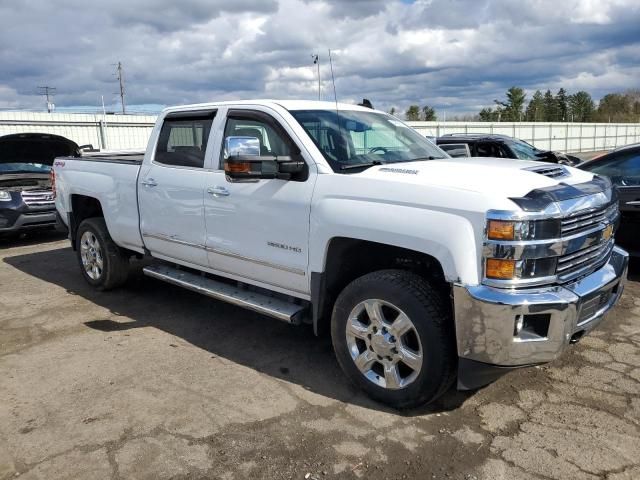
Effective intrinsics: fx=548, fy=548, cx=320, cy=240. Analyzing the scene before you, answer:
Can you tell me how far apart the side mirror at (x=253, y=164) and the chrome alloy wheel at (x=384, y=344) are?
3.47 ft

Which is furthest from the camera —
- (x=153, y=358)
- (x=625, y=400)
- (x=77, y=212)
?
(x=77, y=212)

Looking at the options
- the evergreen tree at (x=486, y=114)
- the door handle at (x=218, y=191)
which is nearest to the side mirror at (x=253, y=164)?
the door handle at (x=218, y=191)

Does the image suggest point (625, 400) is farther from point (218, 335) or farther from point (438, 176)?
point (218, 335)

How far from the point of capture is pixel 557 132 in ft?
121

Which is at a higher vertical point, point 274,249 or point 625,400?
point 274,249

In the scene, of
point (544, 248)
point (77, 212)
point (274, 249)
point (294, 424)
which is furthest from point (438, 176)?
point (77, 212)

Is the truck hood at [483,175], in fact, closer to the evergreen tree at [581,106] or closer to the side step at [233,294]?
the side step at [233,294]

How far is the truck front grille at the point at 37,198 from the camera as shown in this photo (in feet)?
29.6

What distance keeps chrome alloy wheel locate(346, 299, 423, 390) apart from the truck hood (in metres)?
0.81

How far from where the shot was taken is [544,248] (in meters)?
3.01

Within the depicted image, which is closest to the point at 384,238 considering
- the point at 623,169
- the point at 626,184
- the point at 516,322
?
the point at 516,322

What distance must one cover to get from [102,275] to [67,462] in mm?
3350

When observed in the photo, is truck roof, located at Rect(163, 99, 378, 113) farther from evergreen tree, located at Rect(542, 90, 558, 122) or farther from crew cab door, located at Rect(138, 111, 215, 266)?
evergreen tree, located at Rect(542, 90, 558, 122)

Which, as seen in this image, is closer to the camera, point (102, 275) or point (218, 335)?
point (218, 335)
